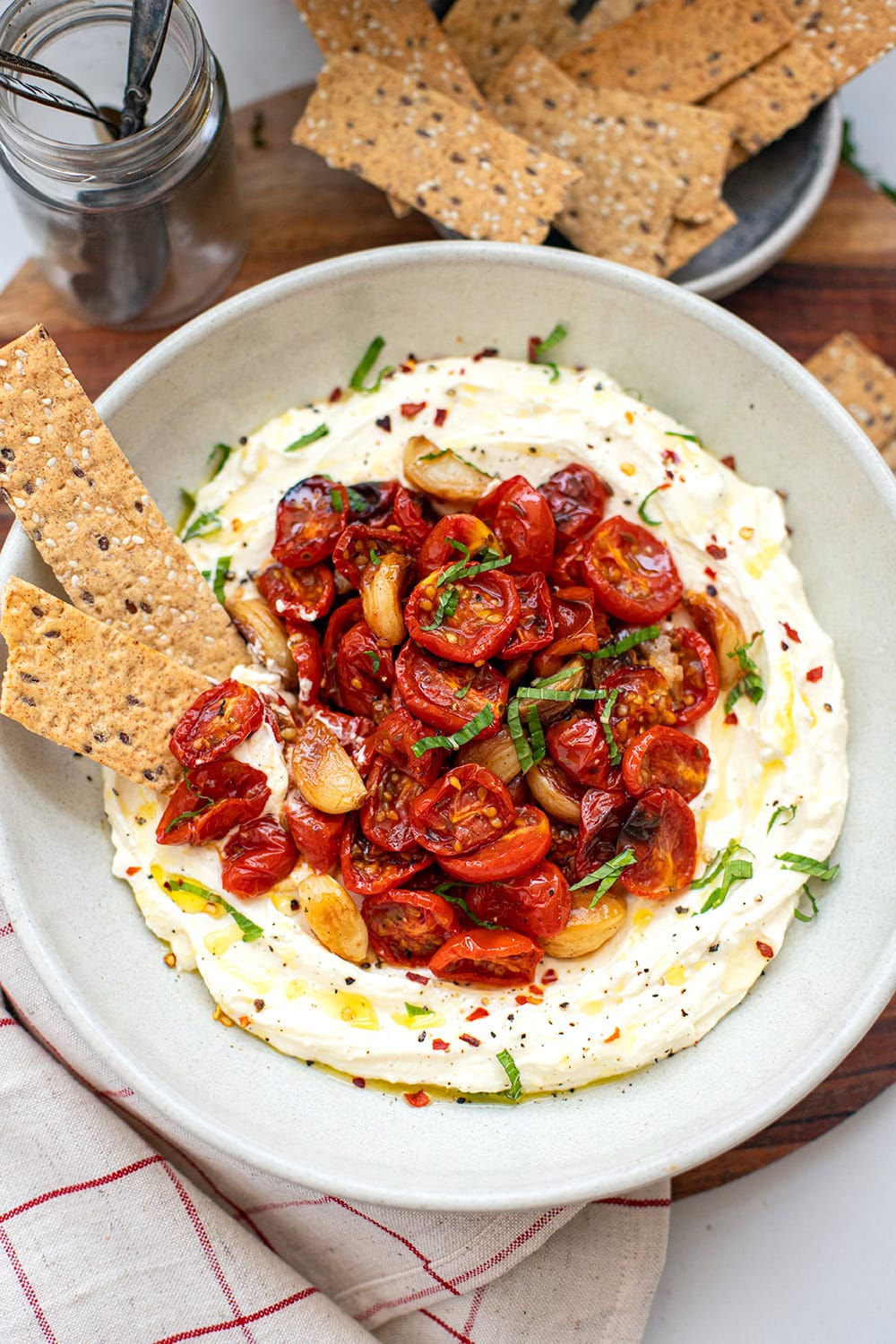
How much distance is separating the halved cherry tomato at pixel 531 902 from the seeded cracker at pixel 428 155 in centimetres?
214

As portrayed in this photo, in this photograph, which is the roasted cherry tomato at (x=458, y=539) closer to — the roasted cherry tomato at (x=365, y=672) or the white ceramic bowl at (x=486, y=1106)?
the roasted cherry tomato at (x=365, y=672)

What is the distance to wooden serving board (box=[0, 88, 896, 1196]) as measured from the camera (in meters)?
4.14

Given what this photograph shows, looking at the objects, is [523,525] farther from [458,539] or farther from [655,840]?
[655,840]

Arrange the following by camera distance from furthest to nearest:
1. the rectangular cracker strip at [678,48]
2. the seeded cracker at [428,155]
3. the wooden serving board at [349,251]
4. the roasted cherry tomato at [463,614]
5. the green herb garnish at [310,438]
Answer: the rectangular cracker strip at [678,48] → the wooden serving board at [349,251] → the seeded cracker at [428,155] → the green herb garnish at [310,438] → the roasted cherry tomato at [463,614]

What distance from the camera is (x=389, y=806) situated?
3324 mm

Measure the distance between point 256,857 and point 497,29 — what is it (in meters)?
3.15

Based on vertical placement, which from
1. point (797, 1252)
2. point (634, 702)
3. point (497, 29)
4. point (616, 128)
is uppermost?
point (497, 29)

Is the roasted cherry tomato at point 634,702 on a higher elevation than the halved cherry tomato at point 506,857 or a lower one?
higher

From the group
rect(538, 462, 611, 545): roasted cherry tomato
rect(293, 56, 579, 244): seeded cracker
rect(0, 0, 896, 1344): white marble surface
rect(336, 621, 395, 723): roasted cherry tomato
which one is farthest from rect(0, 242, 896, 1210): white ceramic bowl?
rect(0, 0, 896, 1344): white marble surface

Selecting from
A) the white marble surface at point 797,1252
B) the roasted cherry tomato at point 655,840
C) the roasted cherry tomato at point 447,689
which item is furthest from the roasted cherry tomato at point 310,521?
the white marble surface at point 797,1252

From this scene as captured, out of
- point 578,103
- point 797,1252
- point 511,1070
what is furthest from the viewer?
point 578,103

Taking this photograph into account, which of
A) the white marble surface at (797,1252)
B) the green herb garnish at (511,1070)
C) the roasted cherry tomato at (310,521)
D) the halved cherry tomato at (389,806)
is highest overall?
the roasted cherry tomato at (310,521)

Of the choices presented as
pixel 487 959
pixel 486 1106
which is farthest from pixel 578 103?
pixel 486 1106

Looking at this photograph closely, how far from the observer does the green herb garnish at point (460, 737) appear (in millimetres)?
3203
